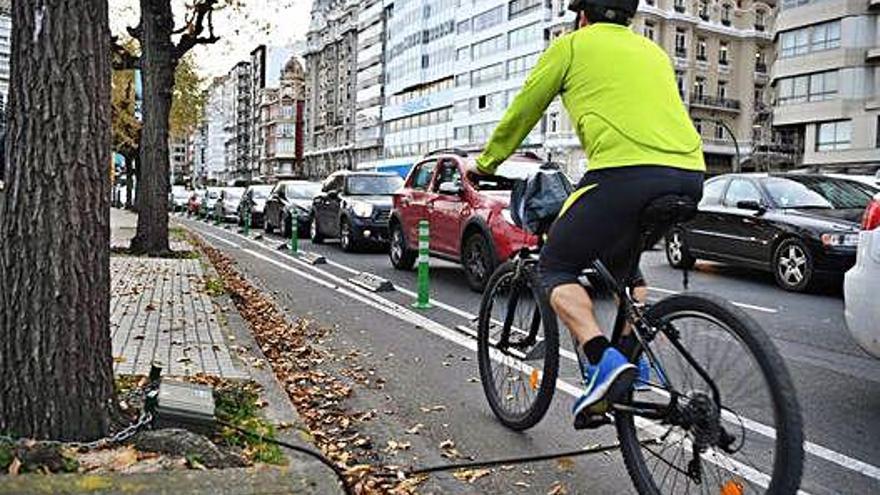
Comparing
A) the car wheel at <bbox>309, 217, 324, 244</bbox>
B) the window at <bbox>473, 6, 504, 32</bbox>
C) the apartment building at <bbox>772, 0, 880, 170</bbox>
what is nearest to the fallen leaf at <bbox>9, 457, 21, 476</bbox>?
the car wheel at <bbox>309, 217, 324, 244</bbox>

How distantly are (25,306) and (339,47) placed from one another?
129449 millimetres

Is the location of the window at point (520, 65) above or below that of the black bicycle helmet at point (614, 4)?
above

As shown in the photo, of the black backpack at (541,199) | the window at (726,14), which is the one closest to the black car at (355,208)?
the black backpack at (541,199)

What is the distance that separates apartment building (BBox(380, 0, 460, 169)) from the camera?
A: 295ft

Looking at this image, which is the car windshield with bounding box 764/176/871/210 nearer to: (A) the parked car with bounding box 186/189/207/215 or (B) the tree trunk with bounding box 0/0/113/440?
(B) the tree trunk with bounding box 0/0/113/440

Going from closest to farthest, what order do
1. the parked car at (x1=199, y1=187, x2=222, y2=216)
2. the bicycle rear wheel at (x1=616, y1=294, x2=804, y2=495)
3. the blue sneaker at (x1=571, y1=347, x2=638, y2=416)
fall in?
the bicycle rear wheel at (x1=616, y1=294, x2=804, y2=495), the blue sneaker at (x1=571, y1=347, x2=638, y2=416), the parked car at (x1=199, y1=187, x2=222, y2=216)

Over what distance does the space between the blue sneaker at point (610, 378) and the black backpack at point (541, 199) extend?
984mm

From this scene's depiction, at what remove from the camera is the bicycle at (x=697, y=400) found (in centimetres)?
295

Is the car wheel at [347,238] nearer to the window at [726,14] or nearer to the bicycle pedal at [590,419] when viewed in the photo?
the bicycle pedal at [590,419]

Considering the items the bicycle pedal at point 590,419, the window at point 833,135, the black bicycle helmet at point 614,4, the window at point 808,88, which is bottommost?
the bicycle pedal at point 590,419

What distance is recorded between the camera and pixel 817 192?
11.8m

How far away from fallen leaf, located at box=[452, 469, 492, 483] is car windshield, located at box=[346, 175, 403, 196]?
563 inches

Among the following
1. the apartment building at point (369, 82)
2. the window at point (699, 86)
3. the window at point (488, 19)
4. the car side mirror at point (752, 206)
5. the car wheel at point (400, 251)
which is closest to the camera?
the car side mirror at point (752, 206)

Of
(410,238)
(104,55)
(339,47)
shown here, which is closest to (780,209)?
(410,238)
